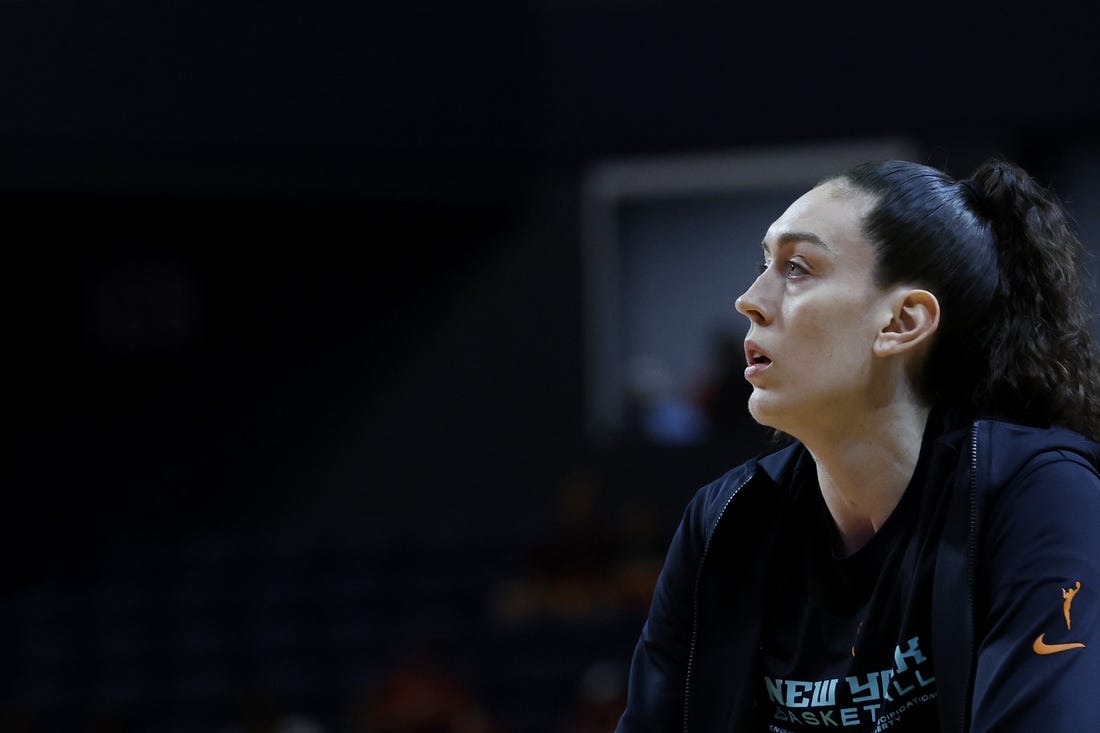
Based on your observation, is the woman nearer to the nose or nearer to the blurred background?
the nose

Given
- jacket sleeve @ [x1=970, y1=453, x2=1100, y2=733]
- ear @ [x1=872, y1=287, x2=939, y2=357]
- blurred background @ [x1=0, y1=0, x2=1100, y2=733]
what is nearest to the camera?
jacket sleeve @ [x1=970, y1=453, x2=1100, y2=733]

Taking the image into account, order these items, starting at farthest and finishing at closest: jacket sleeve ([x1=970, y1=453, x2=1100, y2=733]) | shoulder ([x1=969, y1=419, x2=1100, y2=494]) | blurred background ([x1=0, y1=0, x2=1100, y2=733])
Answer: blurred background ([x1=0, y1=0, x2=1100, y2=733])
shoulder ([x1=969, y1=419, x2=1100, y2=494])
jacket sleeve ([x1=970, y1=453, x2=1100, y2=733])

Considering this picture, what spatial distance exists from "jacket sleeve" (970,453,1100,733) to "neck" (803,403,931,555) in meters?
0.18

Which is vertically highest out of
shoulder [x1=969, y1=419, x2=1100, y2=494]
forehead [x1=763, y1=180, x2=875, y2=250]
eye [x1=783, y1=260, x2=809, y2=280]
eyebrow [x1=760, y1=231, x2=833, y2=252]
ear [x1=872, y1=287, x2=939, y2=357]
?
forehead [x1=763, y1=180, x2=875, y2=250]

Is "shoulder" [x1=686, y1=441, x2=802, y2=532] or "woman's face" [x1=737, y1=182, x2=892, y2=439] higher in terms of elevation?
"woman's face" [x1=737, y1=182, x2=892, y2=439]

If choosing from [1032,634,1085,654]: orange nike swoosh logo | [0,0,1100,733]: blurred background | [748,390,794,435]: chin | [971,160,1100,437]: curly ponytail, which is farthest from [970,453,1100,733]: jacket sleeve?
[0,0,1100,733]: blurred background

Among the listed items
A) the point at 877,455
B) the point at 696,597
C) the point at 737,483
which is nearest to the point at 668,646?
the point at 696,597

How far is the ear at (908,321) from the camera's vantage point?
1.60 meters

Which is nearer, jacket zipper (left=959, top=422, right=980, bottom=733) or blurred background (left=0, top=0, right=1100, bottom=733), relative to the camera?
jacket zipper (left=959, top=422, right=980, bottom=733)

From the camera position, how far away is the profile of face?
63.6 inches

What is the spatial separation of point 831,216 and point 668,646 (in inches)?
19.8

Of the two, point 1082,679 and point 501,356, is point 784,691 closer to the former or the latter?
point 1082,679

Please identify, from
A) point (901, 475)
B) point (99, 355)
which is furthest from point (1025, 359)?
point (99, 355)

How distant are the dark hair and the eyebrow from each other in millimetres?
48
